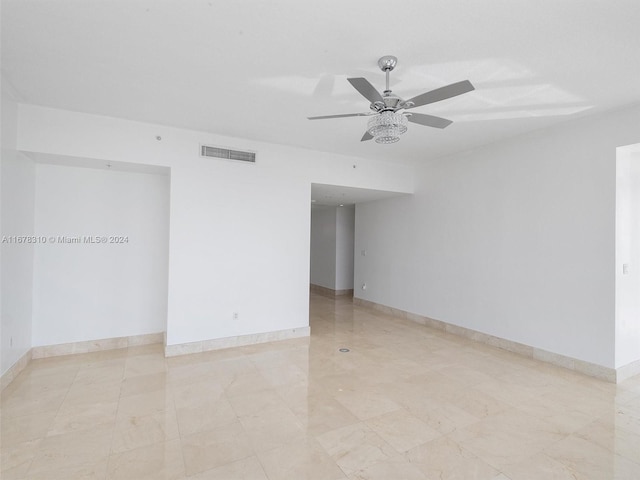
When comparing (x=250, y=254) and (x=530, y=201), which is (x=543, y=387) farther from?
(x=250, y=254)

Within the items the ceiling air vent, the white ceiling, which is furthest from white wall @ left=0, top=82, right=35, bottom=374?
the ceiling air vent

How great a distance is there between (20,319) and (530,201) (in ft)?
20.4

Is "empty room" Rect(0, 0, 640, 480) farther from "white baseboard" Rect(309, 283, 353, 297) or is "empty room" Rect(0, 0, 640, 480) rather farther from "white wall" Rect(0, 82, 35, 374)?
"white baseboard" Rect(309, 283, 353, 297)

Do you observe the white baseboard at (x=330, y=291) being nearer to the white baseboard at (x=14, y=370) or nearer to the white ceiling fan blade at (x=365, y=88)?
the white baseboard at (x=14, y=370)

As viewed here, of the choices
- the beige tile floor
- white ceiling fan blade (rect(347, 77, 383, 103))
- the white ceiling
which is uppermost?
the white ceiling

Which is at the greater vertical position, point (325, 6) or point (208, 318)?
point (325, 6)

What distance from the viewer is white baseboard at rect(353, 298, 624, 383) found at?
351 cm

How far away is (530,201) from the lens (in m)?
4.23

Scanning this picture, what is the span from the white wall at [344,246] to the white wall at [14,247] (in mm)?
6170

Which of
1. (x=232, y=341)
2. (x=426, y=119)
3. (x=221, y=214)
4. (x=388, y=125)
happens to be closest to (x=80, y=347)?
(x=232, y=341)

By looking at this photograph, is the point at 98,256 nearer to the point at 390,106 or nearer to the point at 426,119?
the point at 390,106

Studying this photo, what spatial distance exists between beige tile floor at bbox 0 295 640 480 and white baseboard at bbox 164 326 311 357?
156 millimetres

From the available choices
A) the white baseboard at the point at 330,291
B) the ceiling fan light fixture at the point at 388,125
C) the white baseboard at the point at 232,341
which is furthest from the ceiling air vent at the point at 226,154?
the white baseboard at the point at 330,291

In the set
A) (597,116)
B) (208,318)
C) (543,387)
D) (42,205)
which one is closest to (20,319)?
(42,205)
